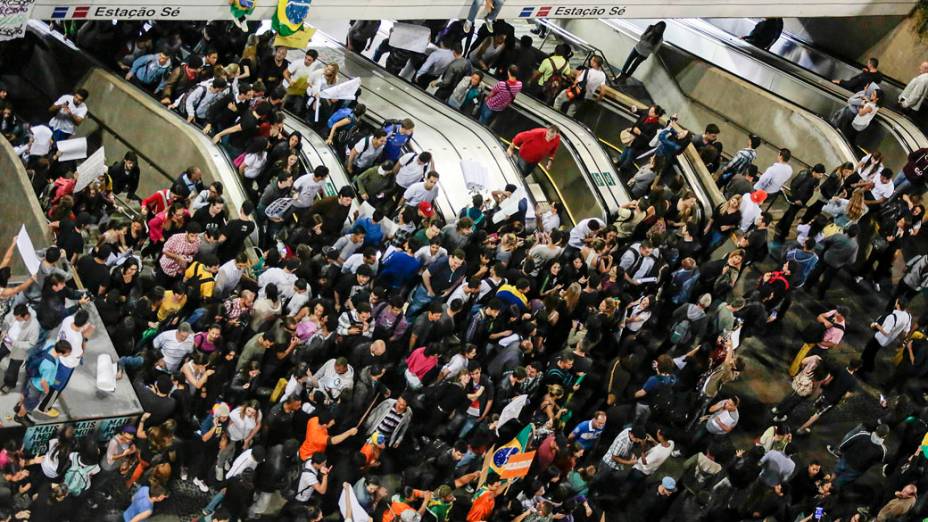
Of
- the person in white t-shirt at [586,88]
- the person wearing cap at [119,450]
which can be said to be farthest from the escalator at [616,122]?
the person wearing cap at [119,450]

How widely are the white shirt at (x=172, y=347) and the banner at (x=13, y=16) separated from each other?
4.85 metres

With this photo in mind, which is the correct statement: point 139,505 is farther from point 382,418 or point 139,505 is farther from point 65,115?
point 65,115

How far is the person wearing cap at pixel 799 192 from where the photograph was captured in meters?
18.7

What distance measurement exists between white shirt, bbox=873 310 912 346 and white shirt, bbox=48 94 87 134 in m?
9.38

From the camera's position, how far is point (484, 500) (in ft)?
43.5

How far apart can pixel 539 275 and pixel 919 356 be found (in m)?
4.49

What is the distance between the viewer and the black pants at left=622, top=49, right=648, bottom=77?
858 inches

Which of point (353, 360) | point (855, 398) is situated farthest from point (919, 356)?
point (353, 360)

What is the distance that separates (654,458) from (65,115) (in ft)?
24.5

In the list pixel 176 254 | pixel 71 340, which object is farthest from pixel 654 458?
pixel 71 340

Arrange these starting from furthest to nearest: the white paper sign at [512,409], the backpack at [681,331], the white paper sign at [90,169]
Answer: the backpack at [681,331] < the white paper sign at [90,169] < the white paper sign at [512,409]

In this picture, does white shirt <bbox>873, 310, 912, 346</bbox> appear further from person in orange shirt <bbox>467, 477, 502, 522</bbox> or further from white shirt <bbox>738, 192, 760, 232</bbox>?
person in orange shirt <bbox>467, 477, 502, 522</bbox>

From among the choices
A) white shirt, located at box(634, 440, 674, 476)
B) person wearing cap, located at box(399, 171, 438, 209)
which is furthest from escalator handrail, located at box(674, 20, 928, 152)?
white shirt, located at box(634, 440, 674, 476)

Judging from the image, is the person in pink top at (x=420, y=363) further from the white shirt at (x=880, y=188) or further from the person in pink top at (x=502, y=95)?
the white shirt at (x=880, y=188)
